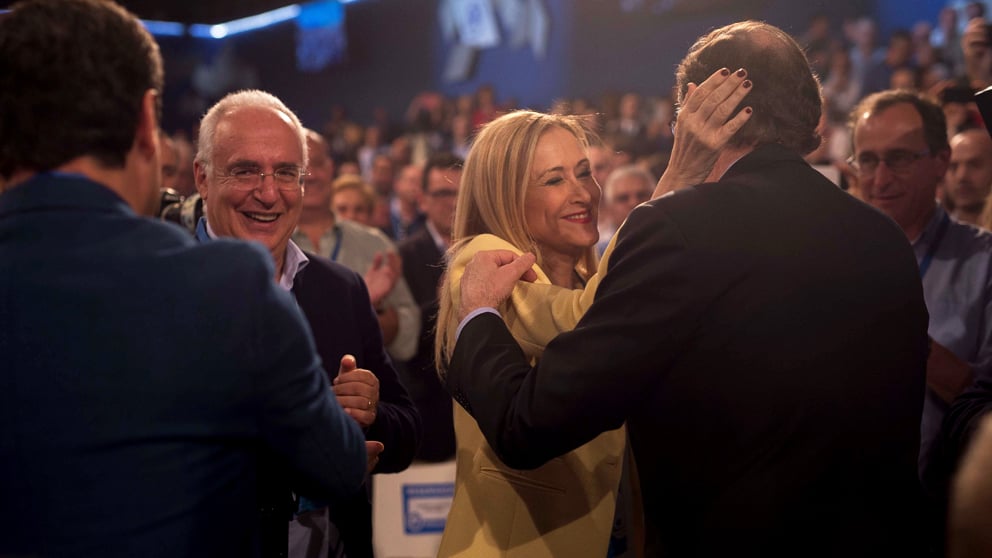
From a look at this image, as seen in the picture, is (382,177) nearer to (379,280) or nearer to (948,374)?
(379,280)

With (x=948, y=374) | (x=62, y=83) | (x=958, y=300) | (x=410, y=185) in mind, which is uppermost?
(x=62, y=83)

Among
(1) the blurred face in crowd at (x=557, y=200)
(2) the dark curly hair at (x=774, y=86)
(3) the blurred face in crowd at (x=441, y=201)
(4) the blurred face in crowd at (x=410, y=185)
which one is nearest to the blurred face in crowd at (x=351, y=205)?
(3) the blurred face in crowd at (x=441, y=201)

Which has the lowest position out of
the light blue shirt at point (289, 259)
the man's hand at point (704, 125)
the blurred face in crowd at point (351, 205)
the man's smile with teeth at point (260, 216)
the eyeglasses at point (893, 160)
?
the blurred face in crowd at point (351, 205)

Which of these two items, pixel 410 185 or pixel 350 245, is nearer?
pixel 350 245

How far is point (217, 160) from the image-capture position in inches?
94.9

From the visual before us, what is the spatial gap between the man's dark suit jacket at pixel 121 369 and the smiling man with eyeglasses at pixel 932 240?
1942mm

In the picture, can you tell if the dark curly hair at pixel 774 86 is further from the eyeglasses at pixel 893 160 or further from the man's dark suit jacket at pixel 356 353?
the eyeglasses at pixel 893 160

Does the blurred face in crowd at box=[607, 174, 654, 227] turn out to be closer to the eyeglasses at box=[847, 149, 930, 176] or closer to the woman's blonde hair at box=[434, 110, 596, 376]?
the eyeglasses at box=[847, 149, 930, 176]

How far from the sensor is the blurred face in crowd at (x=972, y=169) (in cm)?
444

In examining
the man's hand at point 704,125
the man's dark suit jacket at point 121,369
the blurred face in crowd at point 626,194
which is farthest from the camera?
the blurred face in crowd at point 626,194

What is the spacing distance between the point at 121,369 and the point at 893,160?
2.72m

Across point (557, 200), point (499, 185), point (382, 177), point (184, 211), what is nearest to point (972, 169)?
point (557, 200)

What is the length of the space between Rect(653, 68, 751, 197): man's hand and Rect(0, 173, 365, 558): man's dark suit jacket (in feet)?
2.92

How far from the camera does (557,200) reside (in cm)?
240
